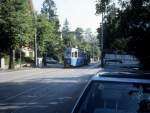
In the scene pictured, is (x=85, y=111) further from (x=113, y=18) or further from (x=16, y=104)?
(x=113, y=18)

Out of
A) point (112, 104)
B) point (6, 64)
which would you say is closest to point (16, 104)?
point (112, 104)

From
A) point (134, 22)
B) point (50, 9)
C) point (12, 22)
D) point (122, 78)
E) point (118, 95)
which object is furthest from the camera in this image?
point (50, 9)

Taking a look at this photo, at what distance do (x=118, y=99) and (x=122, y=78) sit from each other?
0.35 metres

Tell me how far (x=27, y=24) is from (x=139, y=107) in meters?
60.6

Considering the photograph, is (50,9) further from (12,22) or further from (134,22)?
(134,22)

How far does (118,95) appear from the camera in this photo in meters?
6.75

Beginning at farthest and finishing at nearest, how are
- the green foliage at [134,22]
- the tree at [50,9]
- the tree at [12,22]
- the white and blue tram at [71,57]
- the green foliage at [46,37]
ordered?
the tree at [50,9]
the green foliage at [46,37]
the white and blue tram at [71,57]
the tree at [12,22]
the green foliage at [134,22]

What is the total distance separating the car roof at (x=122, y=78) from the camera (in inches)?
257

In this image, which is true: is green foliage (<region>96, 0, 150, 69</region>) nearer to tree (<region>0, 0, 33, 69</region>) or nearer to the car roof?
the car roof

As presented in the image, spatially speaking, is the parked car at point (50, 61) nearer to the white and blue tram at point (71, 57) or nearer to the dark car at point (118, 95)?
the white and blue tram at point (71, 57)

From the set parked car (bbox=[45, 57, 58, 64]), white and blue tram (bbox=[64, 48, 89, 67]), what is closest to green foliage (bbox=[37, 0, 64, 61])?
parked car (bbox=[45, 57, 58, 64])

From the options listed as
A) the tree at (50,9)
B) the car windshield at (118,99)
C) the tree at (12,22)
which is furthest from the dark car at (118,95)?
the tree at (50,9)

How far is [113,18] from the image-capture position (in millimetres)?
26391

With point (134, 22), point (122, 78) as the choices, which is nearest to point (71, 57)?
point (134, 22)
